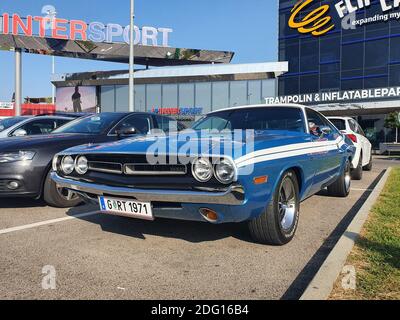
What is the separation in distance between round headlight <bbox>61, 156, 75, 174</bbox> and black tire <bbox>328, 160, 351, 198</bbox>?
4.34m

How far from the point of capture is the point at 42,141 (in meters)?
5.53

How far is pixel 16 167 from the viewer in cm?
518

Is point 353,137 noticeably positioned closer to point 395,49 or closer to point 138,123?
point 138,123

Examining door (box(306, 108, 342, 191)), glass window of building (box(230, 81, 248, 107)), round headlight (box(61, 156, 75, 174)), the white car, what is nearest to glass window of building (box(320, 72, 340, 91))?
glass window of building (box(230, 81, 248, 107))

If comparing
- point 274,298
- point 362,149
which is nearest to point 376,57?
point 362,149

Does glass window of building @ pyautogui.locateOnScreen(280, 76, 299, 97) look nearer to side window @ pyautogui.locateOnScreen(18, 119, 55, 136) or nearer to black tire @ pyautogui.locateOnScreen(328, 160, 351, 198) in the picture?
black tire @ pyautogui.locateOnScreen(328, 160, 351, 198)

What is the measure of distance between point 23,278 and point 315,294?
2175 mm

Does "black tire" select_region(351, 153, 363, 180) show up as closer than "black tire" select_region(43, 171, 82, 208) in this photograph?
No

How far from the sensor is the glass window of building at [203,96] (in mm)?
41562

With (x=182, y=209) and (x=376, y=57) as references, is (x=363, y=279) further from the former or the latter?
(x=376, y=57)

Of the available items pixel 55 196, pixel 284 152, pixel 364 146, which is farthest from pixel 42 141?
pixel 364 146

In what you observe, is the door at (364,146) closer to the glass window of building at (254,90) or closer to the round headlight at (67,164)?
the round headlight at (67,164)

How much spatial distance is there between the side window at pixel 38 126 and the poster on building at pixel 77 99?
4196 centimetres

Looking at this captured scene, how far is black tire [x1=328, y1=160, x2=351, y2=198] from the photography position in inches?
262
